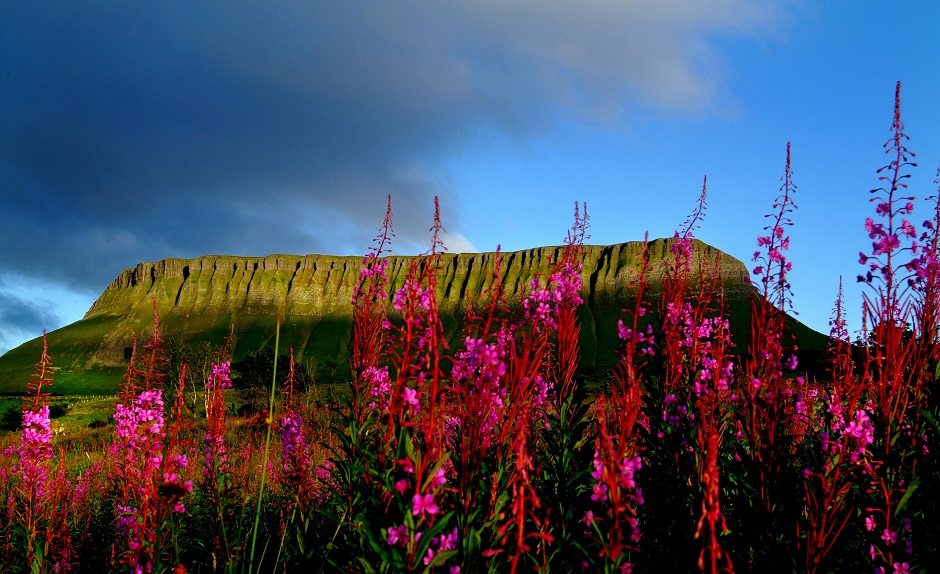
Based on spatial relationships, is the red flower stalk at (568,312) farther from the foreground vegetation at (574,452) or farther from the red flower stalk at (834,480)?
the red flower stalk at (834,480)

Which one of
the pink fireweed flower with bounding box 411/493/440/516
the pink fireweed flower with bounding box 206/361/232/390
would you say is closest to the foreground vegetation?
the pink fireweed flower with bounding box 411/493/440/516

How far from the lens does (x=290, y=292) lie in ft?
595

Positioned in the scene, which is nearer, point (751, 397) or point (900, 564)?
point (900, 564)

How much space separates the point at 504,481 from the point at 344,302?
180m

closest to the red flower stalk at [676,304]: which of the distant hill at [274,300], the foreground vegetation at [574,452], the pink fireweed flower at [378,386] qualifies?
the foreground vegetation at [574,452]

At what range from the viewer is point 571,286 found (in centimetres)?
497

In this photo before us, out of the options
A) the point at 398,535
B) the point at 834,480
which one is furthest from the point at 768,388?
the point at 398,535

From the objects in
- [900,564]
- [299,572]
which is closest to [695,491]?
[900,564]

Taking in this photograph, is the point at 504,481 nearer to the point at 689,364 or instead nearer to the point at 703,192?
the point at 689,364

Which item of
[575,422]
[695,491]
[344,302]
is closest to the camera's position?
[695,491]

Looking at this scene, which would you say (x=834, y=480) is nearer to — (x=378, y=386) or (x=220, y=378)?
(x=378, y=386)

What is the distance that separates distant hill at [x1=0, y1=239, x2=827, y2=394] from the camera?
14650 centimetres

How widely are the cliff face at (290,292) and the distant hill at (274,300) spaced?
33 centimetres

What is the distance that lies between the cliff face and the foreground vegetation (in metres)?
138
